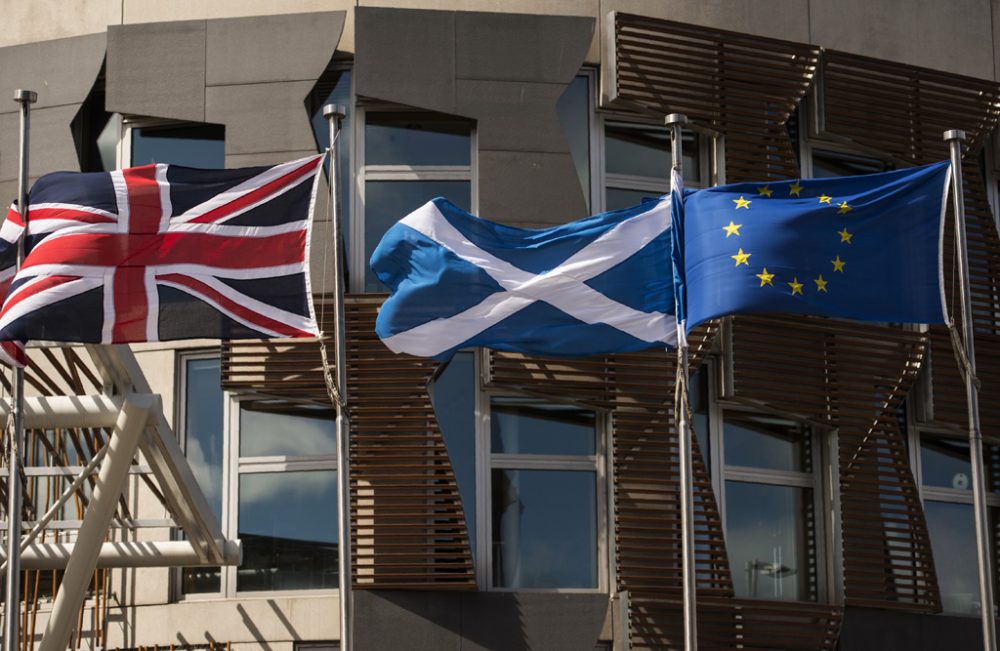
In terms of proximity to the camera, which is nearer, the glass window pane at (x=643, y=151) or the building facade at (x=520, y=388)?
the building facade at (x=520, y=388)

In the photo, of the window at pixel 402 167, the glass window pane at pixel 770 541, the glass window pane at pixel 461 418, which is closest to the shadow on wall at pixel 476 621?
the glass window pane at pixel 461 418

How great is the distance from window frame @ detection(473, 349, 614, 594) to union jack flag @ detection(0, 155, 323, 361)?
4.61 metres

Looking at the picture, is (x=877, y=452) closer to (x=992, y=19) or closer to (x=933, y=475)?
(x=933, y=475)

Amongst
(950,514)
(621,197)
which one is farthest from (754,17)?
(950,514)

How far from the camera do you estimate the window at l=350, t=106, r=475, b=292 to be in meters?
19.5

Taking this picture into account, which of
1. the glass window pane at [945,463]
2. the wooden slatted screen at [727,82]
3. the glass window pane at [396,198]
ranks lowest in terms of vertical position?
the glass window pane at [945,463]

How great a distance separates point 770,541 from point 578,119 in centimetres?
491

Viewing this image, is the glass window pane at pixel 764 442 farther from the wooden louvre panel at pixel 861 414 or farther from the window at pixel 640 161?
the window at pixel 640 161

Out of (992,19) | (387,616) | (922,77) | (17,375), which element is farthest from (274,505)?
(992,19)

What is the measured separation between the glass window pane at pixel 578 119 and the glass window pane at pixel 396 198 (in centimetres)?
123

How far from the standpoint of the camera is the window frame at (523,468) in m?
18.7

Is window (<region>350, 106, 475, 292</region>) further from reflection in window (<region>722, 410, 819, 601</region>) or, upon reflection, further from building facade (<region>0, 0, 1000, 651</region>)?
reflection in window (<region>722, 410, 819, 601</region>)

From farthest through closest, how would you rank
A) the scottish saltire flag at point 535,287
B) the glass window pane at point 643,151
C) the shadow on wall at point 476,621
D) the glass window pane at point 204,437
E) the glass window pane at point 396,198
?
1. the glass window pane at point 643,151
2. the glass window pane at point 396,198
3. the glass window pane at point 204,437
4. the shadow on wall at point 476,621
5. the scottish saltire flag at point 535,287

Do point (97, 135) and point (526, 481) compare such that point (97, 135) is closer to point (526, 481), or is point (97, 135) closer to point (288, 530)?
point (288, 530)
